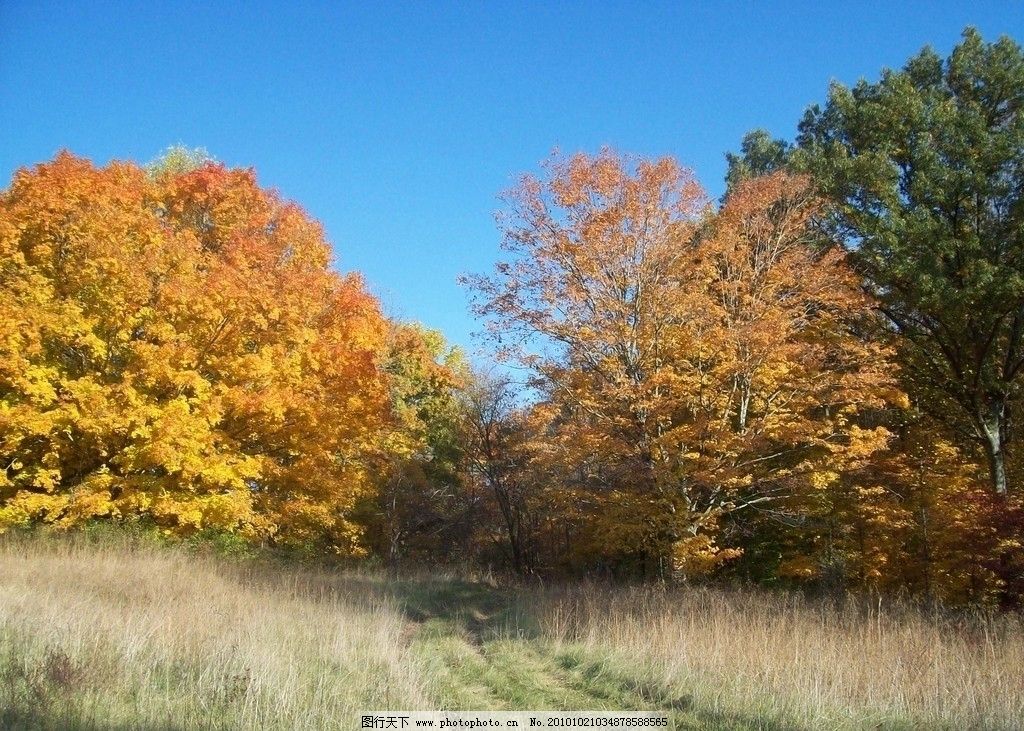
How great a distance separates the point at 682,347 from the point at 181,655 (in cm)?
1022

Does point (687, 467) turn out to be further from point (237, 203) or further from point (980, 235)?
point (237, 203)

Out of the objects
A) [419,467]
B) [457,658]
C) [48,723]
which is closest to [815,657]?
[457,658]

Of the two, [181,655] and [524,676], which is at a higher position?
[181,655]

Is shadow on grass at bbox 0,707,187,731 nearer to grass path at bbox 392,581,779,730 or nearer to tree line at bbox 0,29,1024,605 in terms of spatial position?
grass path at bbox 392,581,779,730

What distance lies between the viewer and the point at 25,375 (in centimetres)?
1327

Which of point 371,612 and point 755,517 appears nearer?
point 371,612

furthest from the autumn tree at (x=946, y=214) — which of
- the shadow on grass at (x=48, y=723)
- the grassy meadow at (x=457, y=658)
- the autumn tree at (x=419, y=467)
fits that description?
the shadow on grass at (x=48, y=723)

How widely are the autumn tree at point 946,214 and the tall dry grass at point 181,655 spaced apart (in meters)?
13.2

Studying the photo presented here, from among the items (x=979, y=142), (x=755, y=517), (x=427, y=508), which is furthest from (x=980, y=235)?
(x=427, y=508)

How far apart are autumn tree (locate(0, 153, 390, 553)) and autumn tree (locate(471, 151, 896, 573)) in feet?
15.5

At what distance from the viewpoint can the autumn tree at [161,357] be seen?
13.7 m

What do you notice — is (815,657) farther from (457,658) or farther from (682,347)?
(682,347)

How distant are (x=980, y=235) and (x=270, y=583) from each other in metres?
16.1

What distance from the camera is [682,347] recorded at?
1379 cm
